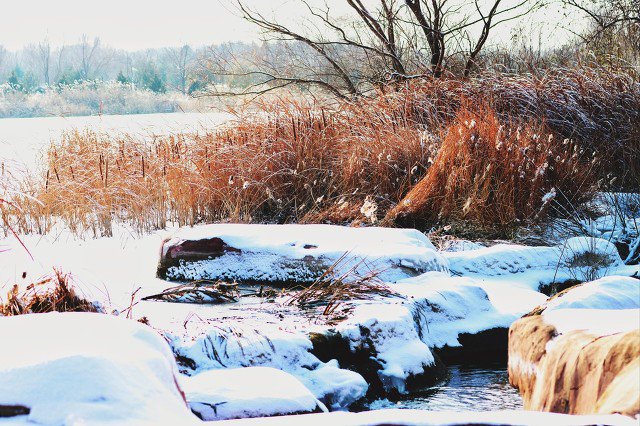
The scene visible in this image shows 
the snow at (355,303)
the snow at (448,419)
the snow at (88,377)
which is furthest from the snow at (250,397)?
the snow at (448,419)

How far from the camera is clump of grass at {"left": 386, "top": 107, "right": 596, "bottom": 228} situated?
19.6ft

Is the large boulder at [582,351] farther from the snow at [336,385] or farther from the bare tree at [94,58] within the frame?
the bare tree at [94,58]

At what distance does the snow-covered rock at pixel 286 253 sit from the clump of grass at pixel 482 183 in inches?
43.9

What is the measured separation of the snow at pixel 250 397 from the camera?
2.59m

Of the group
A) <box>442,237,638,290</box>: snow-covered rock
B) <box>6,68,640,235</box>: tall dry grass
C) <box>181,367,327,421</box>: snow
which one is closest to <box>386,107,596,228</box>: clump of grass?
<box>6,68,640,235</box>: tall dry grass

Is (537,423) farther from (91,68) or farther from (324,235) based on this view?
(91,68)

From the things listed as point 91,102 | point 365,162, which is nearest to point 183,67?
point 365,162

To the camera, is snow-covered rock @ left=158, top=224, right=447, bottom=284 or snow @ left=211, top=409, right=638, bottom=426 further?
snow-covered rock @ left=158, top=224, right=447, bottom=284

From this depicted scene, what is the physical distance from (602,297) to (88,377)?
1615 mm

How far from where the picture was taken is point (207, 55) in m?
10.8

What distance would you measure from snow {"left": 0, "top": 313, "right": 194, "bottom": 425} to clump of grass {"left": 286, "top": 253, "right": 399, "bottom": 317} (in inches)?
82.7

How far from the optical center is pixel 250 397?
103 inches

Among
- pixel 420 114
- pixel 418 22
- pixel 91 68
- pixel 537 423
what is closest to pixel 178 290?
pixel 537 423

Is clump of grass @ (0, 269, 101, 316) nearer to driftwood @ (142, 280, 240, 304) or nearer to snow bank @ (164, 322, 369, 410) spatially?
snow bank @ (164, 322, 369, 410)
